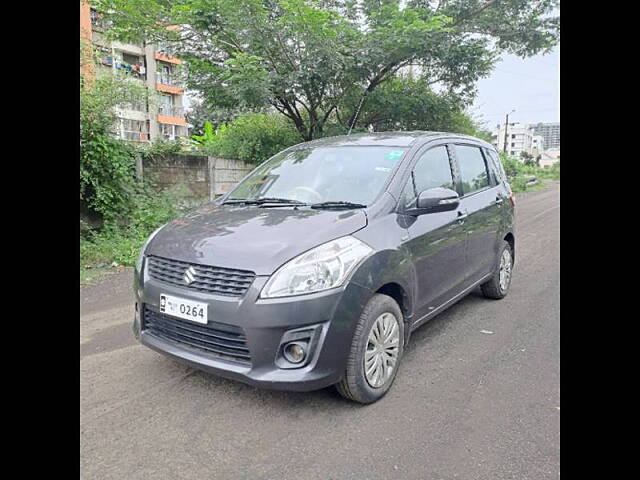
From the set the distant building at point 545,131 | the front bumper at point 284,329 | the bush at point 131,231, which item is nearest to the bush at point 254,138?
the bush at point 131,231

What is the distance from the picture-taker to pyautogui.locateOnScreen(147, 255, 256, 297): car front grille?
7.88 feet

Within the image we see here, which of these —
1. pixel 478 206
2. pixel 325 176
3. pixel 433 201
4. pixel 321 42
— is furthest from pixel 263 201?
pixel 321 42

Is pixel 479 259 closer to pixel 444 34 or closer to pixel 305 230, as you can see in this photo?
pixel 305 230

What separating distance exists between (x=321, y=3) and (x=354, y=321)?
9.87 meters

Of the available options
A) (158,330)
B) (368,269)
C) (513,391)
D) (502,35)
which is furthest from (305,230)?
(502,35)

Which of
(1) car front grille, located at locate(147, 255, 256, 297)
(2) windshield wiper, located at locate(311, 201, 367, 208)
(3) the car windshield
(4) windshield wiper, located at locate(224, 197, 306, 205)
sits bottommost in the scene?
(1) car front grille, located at locate(147, 255, 256, 297)

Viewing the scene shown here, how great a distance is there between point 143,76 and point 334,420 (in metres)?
33.6

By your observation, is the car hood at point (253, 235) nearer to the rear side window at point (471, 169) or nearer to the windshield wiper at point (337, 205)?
the windshield wiper at point (337, 205)

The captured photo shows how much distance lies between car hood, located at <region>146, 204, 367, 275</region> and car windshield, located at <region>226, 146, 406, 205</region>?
0.29 metres

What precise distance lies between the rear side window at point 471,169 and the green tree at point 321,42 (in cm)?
491

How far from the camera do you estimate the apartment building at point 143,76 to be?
7145 mm

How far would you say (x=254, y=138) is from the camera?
33.1ft

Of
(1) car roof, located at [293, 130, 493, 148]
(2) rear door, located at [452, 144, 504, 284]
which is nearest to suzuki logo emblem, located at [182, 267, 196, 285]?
(1) car roof, located at [293, 130, 493, 148]

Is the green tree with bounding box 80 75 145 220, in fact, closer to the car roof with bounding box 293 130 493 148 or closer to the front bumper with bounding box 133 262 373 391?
the car roof with bounding box 293 130 493 148
